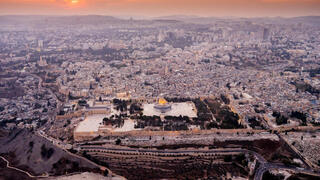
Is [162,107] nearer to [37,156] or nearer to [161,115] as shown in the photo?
[161,115]

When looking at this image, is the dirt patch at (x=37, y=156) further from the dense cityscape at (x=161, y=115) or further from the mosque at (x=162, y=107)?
the mosque at (x=162, y=107)

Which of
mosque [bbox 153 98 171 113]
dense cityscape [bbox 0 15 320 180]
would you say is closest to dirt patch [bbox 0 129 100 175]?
dense cityscape [bbox 0 15 320 180]

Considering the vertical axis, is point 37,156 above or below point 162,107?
below

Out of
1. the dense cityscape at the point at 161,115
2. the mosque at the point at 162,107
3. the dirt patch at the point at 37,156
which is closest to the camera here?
the dirt patch at the point at 37,156

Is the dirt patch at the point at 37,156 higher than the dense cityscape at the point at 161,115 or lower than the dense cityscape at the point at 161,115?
lower

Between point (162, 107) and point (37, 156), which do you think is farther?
point (162, 107)

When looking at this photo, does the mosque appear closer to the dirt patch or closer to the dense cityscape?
the dense cityscape

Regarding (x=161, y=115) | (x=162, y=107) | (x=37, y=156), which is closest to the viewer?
(x=37, y=156)

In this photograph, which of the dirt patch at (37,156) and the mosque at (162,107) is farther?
the mosque at (162,107)

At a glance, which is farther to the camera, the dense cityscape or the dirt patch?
the dense cityscape

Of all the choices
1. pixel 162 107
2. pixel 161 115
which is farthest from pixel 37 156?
pixel 162 107

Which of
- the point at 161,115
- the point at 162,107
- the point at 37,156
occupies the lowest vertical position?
the point at 37,156

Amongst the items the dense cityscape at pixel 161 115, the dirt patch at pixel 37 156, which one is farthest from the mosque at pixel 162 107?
the dirt patch at pixel 37 156
